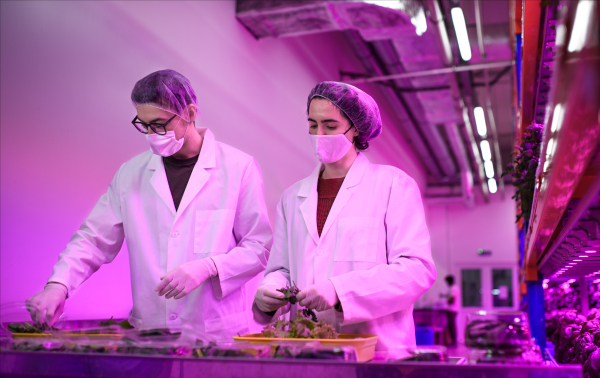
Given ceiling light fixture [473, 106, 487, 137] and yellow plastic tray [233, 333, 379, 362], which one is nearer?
yellow plastic tray [233, 333, 379, 362]

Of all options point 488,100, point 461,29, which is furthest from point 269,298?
point 488,100

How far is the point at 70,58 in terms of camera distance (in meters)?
3.04

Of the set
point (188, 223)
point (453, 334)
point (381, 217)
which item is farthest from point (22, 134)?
point (453, 334)

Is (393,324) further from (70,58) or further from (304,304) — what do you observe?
(70,58)

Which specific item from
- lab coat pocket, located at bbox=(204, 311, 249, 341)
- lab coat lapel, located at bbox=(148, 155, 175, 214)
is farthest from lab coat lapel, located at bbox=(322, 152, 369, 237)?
lab coat lapel, located at bbox=(148, 155, 175, 214)

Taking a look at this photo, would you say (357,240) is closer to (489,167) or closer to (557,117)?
(557,117)

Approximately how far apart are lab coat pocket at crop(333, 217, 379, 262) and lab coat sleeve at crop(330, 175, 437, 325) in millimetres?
52

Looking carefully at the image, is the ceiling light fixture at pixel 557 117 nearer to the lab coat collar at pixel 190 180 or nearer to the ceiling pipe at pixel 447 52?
the lab coat collar at pixel 190 180

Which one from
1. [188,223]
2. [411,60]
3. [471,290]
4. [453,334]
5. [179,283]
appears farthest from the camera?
[471,290]

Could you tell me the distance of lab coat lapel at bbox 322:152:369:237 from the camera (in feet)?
6.28

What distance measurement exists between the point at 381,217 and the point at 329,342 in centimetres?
74

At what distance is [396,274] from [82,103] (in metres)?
2.20

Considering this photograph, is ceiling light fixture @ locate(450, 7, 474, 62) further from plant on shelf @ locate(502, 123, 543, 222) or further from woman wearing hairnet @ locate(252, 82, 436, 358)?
woman wearing hairnet @ locate(252, 82, 436, 358)

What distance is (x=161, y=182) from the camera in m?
2.24
